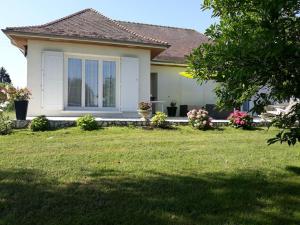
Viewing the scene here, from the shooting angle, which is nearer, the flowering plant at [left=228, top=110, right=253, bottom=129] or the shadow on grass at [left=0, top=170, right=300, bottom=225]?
the shadow on grass at [left=0, top=170, right=300, bottom=225]

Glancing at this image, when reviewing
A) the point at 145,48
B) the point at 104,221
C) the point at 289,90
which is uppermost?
the point at 145,48

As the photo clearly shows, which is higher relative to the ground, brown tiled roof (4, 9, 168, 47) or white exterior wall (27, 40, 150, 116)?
brown tiled roof (4, 9, 168, 47)

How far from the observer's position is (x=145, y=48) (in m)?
16.1

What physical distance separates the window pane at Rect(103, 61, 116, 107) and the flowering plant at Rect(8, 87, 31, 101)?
3.49 metres

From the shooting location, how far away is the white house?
14732 millimetres

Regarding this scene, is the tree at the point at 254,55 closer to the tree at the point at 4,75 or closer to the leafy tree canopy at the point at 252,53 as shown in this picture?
the leafy tree canopy at the point at 252,53

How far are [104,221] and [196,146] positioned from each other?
17.8 ft

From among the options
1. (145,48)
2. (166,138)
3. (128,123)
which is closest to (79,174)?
(166,138)

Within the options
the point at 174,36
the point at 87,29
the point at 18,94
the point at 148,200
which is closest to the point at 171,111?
the point at 174,36

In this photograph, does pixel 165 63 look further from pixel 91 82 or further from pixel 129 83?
pixel 91 82

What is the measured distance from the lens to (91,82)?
15.8m

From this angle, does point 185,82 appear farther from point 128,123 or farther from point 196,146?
point 196,146

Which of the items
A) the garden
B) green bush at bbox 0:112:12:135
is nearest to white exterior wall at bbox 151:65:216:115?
green bush at bbox 0:112:12:135

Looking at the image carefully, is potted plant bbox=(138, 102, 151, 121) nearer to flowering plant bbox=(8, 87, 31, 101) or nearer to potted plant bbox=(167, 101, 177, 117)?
flowering plant bbox=(8, 87, 31, 101)
